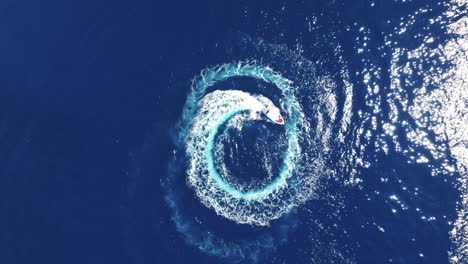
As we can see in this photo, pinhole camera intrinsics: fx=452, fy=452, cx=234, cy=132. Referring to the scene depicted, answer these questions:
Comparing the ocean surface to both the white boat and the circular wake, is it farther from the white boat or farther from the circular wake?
the white boat

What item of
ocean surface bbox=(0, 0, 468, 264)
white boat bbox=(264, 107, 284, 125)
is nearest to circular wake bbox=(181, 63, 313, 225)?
ocean surface bbox=(0, 0, 468, 264)

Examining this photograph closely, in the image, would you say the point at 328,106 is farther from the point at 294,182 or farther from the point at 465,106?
the point at 465,106

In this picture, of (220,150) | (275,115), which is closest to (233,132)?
(220,150)

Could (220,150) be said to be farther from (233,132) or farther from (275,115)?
(275,115)

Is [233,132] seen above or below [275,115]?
below

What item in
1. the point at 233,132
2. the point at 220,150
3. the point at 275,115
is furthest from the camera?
the point at 233,132

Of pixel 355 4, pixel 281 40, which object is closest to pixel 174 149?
pixel 281 40
